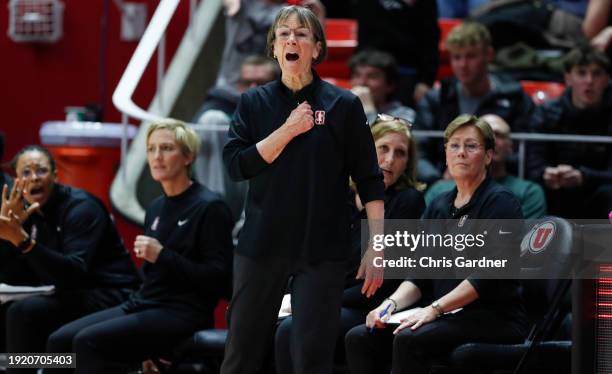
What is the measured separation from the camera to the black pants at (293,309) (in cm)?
400

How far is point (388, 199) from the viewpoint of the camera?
5.22 meters

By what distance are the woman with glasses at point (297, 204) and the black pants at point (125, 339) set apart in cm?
141

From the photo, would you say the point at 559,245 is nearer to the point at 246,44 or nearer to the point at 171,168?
the point at 171,168

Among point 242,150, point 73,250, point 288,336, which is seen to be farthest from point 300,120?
point 73,250

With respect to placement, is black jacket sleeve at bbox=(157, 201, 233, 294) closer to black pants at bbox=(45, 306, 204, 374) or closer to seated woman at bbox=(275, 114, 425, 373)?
black pants at bbox=(45, 306, 204, 374)

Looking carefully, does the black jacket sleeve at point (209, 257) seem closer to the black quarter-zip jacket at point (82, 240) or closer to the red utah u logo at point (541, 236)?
the black quarter-zip jacket at point (82, 240)

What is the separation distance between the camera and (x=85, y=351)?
5426 mm

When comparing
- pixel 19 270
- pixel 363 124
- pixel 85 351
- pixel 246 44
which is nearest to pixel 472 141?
pixel 363 124

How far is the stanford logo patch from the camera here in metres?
4.06

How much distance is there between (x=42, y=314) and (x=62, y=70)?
13.1ft

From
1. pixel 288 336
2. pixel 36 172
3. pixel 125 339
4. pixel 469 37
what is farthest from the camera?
pixel 469 37

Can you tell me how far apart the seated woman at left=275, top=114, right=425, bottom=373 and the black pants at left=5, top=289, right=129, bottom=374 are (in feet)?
4.19

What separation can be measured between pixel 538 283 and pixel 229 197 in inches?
82.2

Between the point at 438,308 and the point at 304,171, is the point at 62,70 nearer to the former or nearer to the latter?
the point at 438,308
